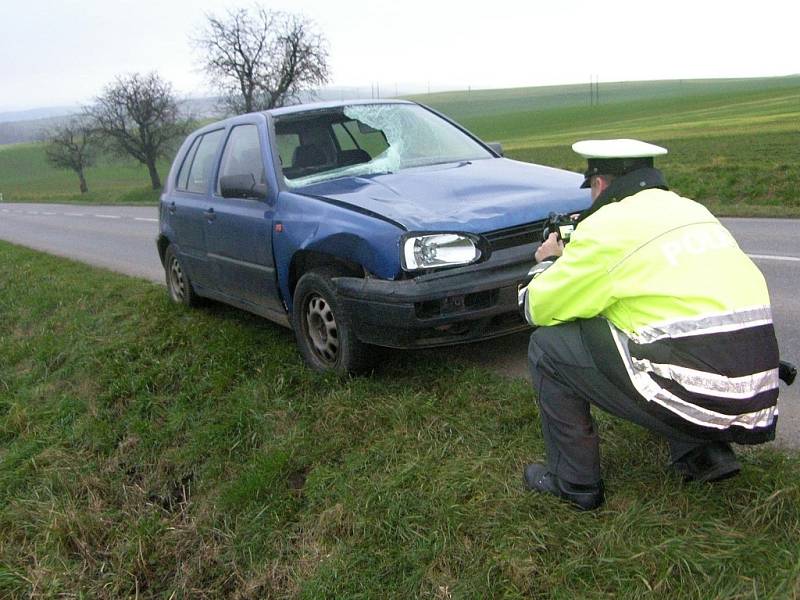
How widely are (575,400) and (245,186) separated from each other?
3020 mm

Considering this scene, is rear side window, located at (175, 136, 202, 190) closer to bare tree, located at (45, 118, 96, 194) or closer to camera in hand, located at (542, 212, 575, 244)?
camera in hand, located at (542, 212, 575, 244)

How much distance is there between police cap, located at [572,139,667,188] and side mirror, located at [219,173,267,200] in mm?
2826

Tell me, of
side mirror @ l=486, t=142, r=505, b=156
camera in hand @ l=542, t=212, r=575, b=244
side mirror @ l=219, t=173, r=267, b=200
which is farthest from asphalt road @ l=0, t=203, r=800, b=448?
side mirror @ l=219, t=173, r=267, b=200

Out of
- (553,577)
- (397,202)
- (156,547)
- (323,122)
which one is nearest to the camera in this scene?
(553,577)

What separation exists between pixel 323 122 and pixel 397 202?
154 cm

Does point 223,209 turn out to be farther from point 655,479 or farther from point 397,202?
point 655,479

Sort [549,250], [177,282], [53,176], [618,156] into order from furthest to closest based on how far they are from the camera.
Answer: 1. [53,176]
2. [177,282]
3. [549,250]
4. [618,156]

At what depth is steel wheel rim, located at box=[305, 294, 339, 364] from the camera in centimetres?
472

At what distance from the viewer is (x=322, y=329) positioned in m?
4.86

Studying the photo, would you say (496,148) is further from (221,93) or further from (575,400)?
(221,93)

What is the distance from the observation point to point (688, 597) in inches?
99.1

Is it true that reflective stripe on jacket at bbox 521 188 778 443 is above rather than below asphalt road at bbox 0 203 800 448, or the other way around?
above

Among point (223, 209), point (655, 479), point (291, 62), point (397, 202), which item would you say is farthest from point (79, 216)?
point (291, 62)

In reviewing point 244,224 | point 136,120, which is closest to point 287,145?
point 244,224
